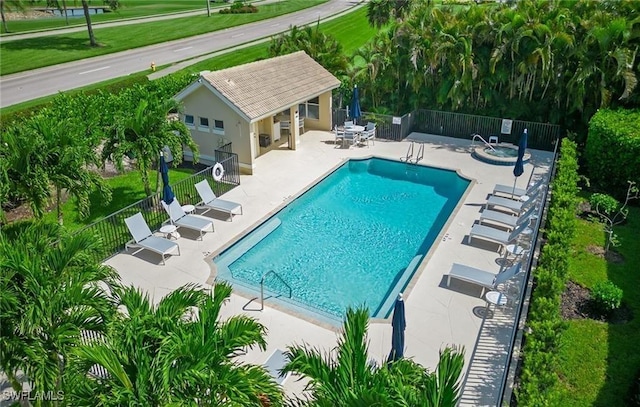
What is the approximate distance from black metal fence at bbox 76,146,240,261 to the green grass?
27.3 meters

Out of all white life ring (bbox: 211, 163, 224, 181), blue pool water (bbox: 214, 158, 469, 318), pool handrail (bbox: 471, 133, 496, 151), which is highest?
white life ring (bbox: 211, 163, 224, 181)

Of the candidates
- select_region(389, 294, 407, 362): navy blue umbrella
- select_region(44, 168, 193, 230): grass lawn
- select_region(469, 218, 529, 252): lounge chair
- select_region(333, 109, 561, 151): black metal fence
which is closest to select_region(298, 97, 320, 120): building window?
select_region(333, 109, 561, 151): black metal fence

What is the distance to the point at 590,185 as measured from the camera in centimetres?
2245

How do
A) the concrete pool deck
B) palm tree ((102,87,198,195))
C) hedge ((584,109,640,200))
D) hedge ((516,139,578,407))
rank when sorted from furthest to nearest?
hedge ((584,109,640,200))
palm tree ((102,87,198,195))
the concrete pool deck
hedge ((516,139,578,407))

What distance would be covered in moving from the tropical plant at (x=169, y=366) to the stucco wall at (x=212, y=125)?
51.9ft

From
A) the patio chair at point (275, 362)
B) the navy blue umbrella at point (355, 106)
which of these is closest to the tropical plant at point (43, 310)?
the patio chair at point (275, 362)

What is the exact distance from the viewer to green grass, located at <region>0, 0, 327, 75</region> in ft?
143

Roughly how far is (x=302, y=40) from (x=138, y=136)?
17.8 meters

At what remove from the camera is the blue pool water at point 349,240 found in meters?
15.7

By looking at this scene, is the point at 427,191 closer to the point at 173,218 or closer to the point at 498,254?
the point at 498,254

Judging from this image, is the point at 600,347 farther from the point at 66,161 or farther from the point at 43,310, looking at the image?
the point at 66,161

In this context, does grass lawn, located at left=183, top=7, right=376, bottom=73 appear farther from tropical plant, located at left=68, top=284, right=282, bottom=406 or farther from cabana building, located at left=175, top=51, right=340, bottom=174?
tropical plant, located at left=68, top=284, right=282, bottom=406

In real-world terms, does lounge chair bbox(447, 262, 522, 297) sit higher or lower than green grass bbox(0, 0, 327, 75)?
lower

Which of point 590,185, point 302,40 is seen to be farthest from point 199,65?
point 590,185
